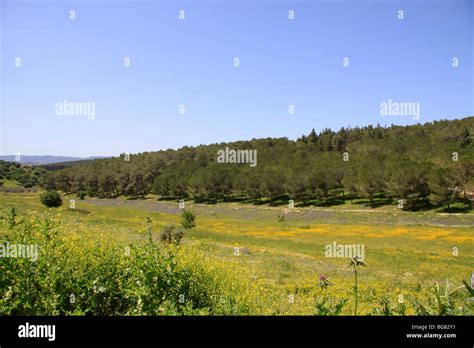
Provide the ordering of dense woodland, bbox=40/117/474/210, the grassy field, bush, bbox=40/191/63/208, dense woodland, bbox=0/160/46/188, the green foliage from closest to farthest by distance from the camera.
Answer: the green foliage < the grassy field < bush, bbox=40/191/63/208 < dense woodland, bbox=40/117/474/210 < dense woodland, bbox=0/160/46/188

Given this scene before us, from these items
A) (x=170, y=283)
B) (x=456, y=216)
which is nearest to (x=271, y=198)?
(x=456, y=216)

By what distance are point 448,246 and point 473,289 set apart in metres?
43.0

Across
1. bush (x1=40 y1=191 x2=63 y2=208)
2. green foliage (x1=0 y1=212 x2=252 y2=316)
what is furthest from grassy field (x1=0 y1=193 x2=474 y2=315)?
bush (x1=40 y1=191 x2=63 y2=208)

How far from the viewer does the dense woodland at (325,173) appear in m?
81.4

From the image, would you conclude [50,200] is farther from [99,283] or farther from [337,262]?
[99,283]

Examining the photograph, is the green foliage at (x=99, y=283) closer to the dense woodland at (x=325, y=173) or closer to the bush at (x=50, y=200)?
the bush at (x=50, y=200)

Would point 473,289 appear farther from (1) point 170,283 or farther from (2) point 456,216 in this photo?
(2) point 456,216

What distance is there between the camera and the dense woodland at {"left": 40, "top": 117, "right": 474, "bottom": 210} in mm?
81438

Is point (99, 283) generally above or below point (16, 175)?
below

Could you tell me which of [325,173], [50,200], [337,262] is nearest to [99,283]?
[337,262]

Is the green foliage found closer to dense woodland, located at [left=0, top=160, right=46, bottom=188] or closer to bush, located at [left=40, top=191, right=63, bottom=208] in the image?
bush, located at [left=40, top=191, right=63, bottom=208]

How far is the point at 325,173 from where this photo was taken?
100875mm

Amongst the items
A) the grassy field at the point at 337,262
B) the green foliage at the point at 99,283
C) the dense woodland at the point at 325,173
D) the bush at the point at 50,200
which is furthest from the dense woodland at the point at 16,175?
the green foliage at the point at 99,283

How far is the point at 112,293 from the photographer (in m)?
7.10
